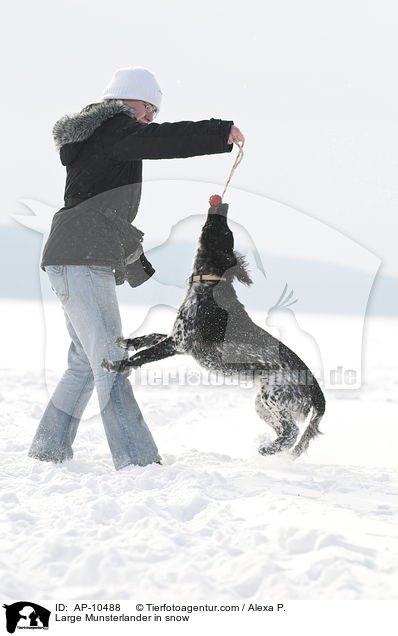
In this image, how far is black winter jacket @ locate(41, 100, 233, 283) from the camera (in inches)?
111

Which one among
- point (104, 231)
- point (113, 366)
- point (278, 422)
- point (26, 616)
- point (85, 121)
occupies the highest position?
point (85, 121)

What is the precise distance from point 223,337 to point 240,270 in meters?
0.41

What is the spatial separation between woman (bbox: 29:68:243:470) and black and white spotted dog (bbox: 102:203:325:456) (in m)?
0.22

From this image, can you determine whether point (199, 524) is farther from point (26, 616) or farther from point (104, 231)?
point (104, 231)

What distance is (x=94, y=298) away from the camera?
9.70ft

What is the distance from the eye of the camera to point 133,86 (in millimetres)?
2949

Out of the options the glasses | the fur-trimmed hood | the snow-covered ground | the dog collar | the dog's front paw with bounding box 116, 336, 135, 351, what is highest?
the glasses

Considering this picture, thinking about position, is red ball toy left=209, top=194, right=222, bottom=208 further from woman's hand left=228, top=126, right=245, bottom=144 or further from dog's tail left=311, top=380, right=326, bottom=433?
dog's tail left=311, top=380, right=326, bottom=433

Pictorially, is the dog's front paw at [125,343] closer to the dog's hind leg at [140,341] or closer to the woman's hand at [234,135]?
the dog's hind leg at [140,341]

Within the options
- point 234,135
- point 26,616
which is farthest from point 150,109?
point 26,616

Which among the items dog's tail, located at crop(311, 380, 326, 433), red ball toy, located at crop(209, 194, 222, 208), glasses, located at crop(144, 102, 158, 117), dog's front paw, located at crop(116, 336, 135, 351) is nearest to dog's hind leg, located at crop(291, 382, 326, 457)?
dog's tail, located at crop(311, 380, 326, 433)

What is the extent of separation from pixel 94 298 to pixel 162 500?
1.11 m

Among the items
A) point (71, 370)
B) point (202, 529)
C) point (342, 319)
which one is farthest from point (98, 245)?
point (342, 319)

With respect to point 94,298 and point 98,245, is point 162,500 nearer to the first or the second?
point 94,298
